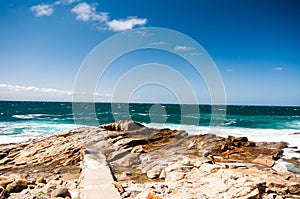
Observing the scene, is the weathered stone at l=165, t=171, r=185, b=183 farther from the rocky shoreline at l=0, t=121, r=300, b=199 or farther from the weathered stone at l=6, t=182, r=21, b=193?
the weathered stone at l=6, t=182, r=21, b=193

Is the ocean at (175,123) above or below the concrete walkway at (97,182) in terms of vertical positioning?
below

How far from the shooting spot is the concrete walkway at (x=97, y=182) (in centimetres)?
687

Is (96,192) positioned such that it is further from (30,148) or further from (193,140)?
(193,140)

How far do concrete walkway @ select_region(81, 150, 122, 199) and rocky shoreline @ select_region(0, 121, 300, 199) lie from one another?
8.9 inches

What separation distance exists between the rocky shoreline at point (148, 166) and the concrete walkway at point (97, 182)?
23cm

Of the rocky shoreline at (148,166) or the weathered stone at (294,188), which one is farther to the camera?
the weathered stone at (294,188)

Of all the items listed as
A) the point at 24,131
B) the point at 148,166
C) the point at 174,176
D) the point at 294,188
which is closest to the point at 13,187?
the point at 174,176

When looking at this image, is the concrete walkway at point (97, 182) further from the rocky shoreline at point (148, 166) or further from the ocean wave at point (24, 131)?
the ocean wave at point (24, 131)

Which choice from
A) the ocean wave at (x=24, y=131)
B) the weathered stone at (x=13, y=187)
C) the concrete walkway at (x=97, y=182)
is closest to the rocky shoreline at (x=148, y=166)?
the weathered stone at (x=13, y=187)

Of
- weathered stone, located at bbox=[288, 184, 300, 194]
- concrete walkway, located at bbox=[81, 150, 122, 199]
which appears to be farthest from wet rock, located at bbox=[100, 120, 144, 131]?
weathered stone, located at bbox=[288, 184, 300, 194]

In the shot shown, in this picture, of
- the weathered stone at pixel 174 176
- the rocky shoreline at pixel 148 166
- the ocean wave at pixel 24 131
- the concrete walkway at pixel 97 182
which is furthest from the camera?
the ocean wave at pixel 24 131

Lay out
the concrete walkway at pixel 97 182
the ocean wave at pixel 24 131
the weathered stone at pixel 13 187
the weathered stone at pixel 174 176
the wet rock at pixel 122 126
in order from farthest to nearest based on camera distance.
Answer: the ocean wave at pixel 24 131 < the wet rock at pixel 122 126 < the weathered stone at pixel 174 176 < the weathered stone at pixel 13 187 < the concrete walkway at pixel 97 182

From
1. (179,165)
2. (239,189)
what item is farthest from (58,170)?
(239,189)

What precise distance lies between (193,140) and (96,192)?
12796mm
